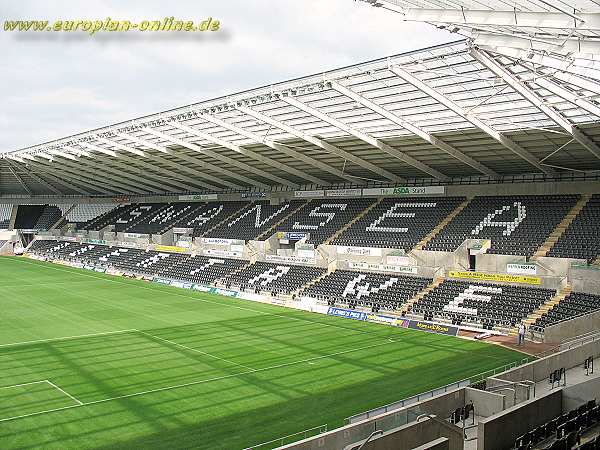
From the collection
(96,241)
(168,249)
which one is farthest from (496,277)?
(96,241)

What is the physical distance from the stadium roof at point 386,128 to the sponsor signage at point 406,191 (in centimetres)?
A: 88

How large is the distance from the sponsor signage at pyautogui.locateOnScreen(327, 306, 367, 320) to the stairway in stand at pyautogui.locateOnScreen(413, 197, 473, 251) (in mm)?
8399

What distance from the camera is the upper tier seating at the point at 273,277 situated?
154ft

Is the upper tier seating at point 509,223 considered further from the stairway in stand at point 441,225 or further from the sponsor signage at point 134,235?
the sponsor signage at point 134,235

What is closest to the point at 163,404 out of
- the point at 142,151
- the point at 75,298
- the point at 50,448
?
the point at 50,448

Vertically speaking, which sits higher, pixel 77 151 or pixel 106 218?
pixel 77 151

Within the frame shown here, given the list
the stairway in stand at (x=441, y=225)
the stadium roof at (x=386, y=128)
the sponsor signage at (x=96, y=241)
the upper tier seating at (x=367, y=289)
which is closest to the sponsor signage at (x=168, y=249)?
the stadium roof at (x=386, y=128)

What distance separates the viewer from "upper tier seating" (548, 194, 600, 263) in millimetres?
34688

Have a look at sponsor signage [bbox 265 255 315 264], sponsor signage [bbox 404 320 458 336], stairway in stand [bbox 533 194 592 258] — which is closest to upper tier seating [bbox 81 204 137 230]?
sponsor signage [bbox 265 255 315 264]

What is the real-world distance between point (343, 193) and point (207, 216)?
19464 mm

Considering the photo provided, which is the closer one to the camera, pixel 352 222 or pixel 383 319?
pixel 383 319

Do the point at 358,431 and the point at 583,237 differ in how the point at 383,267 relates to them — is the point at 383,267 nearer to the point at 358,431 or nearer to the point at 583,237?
the point at 583,237

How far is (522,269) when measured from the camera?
118ft

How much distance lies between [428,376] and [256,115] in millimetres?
20198
